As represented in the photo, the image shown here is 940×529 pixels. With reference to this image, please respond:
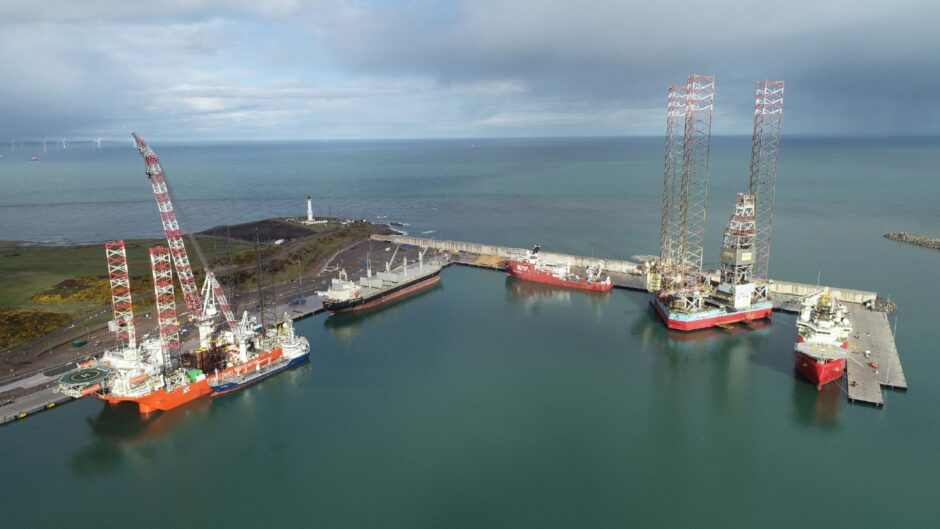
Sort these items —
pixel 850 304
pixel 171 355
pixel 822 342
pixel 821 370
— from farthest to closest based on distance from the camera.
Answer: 1. pixel 850 304
2. pixel 171 355
3. pixel 822 342
4. pixel 821 370

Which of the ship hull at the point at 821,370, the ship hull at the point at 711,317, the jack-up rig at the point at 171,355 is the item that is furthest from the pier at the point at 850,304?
the jack-up rig at the point at 171,355

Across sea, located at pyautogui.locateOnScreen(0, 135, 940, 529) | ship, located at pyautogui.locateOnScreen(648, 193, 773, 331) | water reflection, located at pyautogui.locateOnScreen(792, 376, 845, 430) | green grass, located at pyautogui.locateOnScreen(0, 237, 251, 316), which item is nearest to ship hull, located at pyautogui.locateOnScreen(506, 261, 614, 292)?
sea, located at pyautogui.locateOnScreen(0, 135, 940, 529)

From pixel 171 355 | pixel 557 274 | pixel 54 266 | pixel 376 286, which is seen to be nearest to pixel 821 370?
pixel 557 274

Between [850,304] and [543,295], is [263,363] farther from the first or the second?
[850,304]

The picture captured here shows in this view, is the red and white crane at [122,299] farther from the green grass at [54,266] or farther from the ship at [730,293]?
the ship at [730,293]

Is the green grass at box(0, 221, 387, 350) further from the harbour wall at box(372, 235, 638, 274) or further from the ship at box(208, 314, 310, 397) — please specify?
the ship at box(208, 314, 310, 397)

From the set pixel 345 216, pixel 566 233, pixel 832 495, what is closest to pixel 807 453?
pixel 832 495
